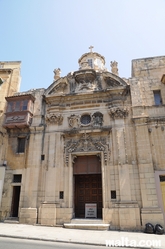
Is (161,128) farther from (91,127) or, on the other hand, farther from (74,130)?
(74,130)

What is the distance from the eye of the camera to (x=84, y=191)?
12.9 meters

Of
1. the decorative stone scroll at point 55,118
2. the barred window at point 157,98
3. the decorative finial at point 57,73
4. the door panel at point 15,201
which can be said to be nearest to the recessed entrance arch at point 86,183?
the decorative stone scroll at point 55,118

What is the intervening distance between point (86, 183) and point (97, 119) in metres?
4.91

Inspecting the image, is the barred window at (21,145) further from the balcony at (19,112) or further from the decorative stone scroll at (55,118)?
the decorative stone scroll at (55,118)

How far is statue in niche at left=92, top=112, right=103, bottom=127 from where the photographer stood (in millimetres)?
13375

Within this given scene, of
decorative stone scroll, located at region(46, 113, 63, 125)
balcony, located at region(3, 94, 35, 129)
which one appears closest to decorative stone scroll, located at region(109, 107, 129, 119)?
decorative stone scroll, located at region(46, 113, 63, 125)

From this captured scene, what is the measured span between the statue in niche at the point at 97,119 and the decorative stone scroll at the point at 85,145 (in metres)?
1.13

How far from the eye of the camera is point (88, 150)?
1267 cm

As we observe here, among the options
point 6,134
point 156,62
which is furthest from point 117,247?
point 156,62

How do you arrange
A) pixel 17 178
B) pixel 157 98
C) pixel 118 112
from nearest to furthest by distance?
pixel 118 112 < pixel 17 178 < pixel 157 98

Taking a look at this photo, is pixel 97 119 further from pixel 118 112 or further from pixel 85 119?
pixel 118 112

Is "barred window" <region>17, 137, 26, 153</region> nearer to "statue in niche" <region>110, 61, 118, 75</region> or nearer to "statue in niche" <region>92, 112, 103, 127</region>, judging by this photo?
"statue in niche" <region>92, 112, 103, 127</region>

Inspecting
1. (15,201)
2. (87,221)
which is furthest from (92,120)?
(15,201)

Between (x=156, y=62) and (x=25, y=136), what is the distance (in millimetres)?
12436
